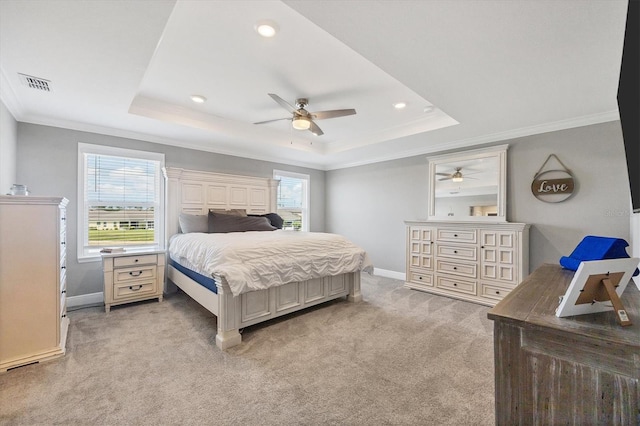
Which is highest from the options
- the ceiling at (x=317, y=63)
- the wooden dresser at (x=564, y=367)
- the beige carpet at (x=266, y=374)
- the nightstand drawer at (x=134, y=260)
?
the ceiling at (x=317, y=63)

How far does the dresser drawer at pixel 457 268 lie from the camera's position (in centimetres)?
386

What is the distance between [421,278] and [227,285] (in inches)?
122

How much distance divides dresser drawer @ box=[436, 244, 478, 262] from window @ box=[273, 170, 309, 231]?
2.92 meters

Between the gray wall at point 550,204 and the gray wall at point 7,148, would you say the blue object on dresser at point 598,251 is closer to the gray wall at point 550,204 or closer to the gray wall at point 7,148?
the gray wall at point 550,204

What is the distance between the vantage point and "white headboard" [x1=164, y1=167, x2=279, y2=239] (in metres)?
4.18

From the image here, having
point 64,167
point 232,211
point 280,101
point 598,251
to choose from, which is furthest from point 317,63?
point 64,167

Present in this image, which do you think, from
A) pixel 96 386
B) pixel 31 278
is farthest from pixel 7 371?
pixel 96 386

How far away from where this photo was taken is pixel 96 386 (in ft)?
6.25

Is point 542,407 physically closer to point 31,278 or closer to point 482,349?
point 482,349

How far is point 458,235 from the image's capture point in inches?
158

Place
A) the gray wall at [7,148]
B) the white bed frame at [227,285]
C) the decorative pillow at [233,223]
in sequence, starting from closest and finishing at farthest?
the white bed frame at [227,285] < the gray wall at [7,148] < the decorative pillow at [233,223]

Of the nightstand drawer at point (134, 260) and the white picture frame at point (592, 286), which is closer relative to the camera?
the white picture frame at point (592, 286)

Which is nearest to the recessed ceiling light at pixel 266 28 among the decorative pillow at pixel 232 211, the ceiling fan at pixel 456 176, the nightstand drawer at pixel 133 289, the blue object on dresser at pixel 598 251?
the blue object on dresser at pixel 598 251

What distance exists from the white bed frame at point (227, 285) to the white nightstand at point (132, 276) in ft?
0.89
